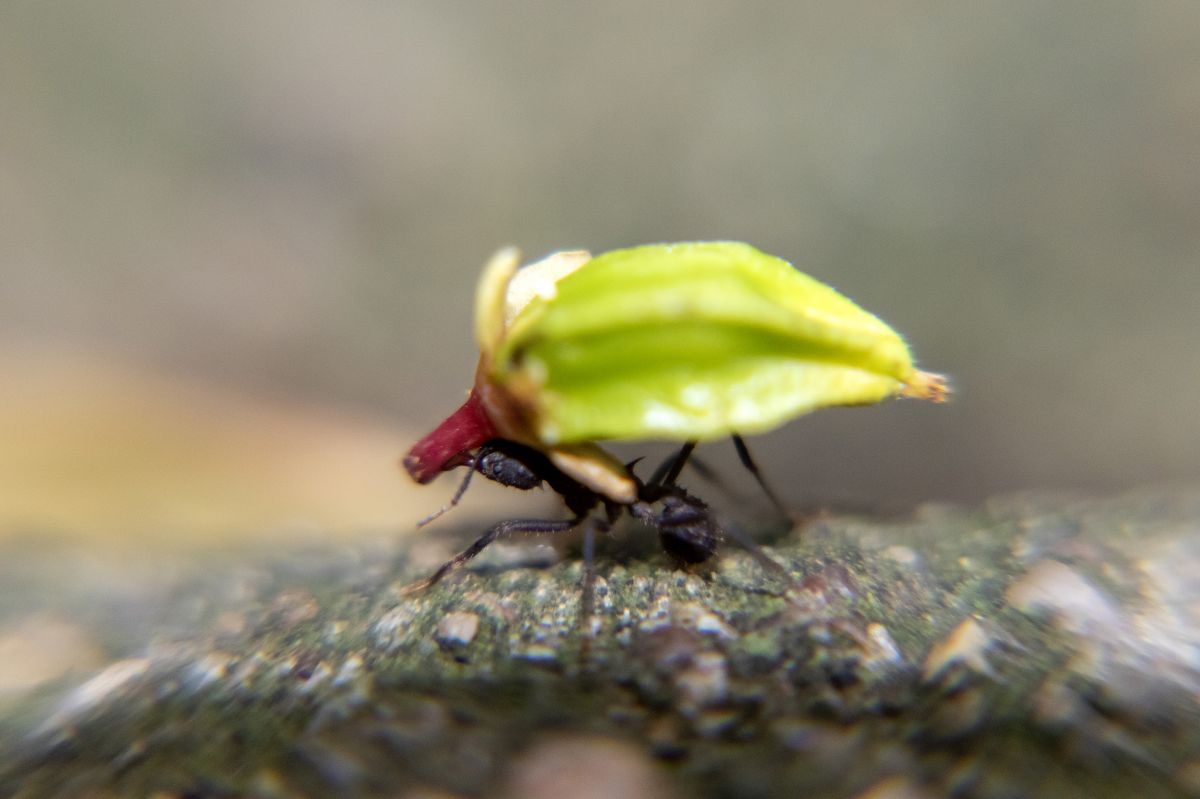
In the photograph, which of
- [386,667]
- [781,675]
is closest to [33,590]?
[386,667]

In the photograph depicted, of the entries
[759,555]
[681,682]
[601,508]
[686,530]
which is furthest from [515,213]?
[681,682]

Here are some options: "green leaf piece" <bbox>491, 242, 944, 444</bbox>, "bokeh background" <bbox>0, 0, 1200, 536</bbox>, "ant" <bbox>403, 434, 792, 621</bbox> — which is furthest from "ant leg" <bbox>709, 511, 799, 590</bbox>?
"bokeh background" <bbox>0, 0, 1200, 536</bbox>

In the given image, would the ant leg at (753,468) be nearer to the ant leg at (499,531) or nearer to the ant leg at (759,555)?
the ant leg at (759,555)

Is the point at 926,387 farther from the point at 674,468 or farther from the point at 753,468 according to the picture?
the point at 674,468

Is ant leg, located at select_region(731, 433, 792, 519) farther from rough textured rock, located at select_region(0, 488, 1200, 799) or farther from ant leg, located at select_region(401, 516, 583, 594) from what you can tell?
ant leg, located at select_region(401, 516, 583, 594)

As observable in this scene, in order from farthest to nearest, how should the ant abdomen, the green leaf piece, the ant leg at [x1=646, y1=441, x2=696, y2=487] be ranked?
the ant leg at [x1=646, y1=441, x2=696, y2=487], the ant abdomen, the green leaf piece

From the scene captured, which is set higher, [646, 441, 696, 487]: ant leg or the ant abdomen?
[646, 441, 696, 487]: ant leg

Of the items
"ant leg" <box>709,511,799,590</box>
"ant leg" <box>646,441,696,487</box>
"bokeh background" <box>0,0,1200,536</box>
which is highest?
"bokeh background" <box>0,0,1200,536</box>
